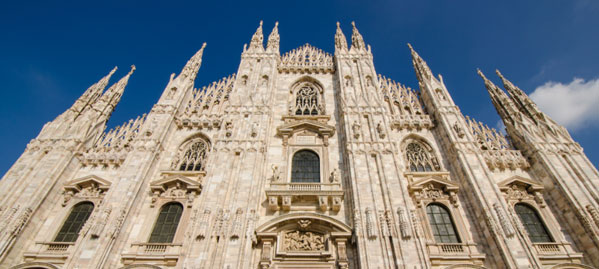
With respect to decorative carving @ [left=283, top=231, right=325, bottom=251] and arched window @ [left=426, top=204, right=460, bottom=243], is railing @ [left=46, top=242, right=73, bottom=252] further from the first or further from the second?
arched window @ [left=426, top=204, right=460, bottom=243]

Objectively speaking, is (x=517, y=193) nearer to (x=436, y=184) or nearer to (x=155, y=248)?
(x=436, y=184)

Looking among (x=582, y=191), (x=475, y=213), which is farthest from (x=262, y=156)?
(x=582, y=191)

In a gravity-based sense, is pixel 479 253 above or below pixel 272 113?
below

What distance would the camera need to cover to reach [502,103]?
61.6 ft

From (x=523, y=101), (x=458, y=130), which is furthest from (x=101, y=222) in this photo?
(x=523, y=101)

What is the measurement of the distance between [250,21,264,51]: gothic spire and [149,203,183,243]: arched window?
1390 centimetres

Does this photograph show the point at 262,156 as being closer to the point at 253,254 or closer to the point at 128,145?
the point at 253,254

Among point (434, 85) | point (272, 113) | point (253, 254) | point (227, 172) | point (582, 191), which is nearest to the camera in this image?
point (253, 254)

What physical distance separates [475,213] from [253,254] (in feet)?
32.9

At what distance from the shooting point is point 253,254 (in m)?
12.0

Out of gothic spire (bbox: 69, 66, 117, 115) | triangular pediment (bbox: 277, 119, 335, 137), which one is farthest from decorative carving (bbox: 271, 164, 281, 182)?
gothic spire (bbox: 69, 66, 117, 115)

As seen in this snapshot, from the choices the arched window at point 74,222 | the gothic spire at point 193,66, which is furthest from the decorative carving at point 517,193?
the gothic spire at point 193,66

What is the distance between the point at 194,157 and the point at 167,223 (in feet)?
13.8

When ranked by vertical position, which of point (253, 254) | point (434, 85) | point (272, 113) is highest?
point (434, 85)
